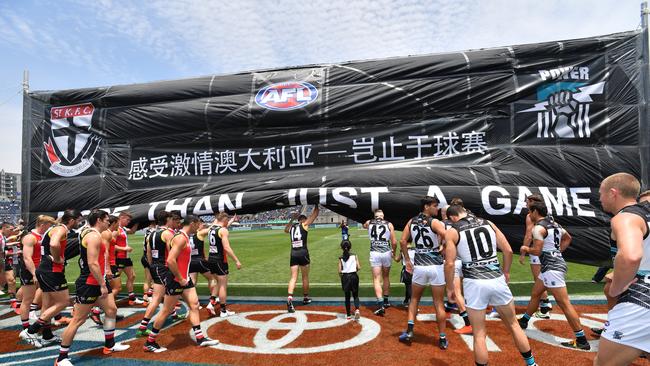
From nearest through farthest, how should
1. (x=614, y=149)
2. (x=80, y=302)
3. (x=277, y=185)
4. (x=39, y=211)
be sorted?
1. (x=80, y=302)
2. (x=614, y=149)
3. (x=277, y=185)
4. (x=39, y=211)

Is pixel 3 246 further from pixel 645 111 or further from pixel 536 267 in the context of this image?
pixel 645 111

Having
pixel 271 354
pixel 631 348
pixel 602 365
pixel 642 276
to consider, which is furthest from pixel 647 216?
pixel 271 354

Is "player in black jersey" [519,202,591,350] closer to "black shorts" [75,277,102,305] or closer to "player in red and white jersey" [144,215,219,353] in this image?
"player in red and white jersey" [144,215,219,353]

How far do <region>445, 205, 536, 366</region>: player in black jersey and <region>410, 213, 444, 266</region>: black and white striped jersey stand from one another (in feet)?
2.97

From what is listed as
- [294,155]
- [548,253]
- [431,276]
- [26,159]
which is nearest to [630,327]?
[431,276]

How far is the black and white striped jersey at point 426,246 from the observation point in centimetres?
541

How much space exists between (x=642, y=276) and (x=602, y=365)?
821mm

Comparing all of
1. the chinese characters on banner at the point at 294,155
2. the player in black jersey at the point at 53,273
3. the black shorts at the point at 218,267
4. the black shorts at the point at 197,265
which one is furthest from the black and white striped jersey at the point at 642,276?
the player in black jersey at the point at 53,273

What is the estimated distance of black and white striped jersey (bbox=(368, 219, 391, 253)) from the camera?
760cm

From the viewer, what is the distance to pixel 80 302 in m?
5.09

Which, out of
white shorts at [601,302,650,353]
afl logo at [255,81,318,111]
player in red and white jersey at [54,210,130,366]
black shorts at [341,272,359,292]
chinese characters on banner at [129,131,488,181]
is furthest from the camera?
afl logo at [255,81,318,111]

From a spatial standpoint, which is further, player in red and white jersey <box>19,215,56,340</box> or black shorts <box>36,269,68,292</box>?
player in red and white jersey <box>19,215,56,340</box>

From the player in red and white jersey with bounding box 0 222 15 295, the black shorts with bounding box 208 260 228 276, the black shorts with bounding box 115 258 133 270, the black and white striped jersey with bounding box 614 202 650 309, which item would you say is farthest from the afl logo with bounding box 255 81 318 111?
the player in red and white jersey with bounding box 0 222 15 295

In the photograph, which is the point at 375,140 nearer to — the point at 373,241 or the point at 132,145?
the point at 373,241
